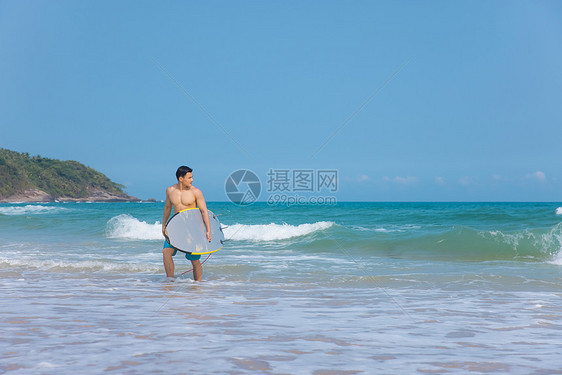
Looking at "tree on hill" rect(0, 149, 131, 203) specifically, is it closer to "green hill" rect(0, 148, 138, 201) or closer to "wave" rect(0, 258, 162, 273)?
"green hill" rect(0, 148, 138, 201)

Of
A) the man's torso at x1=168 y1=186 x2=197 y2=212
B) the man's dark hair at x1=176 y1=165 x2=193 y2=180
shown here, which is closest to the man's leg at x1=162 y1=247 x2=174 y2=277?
the man's torso at x1=168 y1=186 x2=197 y2=212

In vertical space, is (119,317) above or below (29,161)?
below

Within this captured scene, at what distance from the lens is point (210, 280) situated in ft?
26.1

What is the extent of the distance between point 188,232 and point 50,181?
127 m

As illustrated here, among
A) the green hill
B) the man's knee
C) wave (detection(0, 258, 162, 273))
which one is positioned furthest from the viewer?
the green hill

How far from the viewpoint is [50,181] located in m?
121

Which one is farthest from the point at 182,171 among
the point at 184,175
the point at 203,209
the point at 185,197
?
the point at 203,209

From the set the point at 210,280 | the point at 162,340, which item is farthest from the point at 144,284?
the point at 162,340

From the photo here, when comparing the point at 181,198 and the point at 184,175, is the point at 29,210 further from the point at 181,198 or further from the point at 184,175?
the point at 184,175

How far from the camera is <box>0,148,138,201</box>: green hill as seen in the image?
10575cm

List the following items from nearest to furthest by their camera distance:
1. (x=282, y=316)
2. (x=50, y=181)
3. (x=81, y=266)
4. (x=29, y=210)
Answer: (x=282, y=316), (x=81, y=266), (x=29, y=210), (x=50, y=181)

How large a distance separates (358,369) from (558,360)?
1475 millimetres

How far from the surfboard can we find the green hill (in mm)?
107823

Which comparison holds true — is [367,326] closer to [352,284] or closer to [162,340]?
[162,340]
